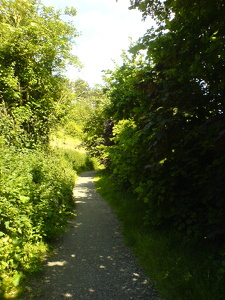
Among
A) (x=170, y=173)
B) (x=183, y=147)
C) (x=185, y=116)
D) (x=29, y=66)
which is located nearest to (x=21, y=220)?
(x=170, y=173)

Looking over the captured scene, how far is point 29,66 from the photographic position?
32.8 ft

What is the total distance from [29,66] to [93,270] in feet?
29.4

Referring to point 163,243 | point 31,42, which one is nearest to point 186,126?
point 163,243

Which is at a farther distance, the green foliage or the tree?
the tree

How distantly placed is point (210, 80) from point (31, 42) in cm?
889

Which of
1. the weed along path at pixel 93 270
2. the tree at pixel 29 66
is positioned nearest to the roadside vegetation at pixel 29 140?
the tree at pixel 29 66

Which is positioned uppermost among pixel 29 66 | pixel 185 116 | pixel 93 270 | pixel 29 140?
pixel 29 66

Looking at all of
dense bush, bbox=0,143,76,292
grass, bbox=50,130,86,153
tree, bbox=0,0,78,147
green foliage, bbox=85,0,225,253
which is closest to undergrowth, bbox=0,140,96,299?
dense bush, bbox=0,143,76,292

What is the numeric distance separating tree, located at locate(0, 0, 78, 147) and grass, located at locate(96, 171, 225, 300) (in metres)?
5.89

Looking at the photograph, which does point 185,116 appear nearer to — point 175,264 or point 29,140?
point 175,264

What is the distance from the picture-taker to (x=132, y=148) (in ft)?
17.4

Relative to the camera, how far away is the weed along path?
11.5ft

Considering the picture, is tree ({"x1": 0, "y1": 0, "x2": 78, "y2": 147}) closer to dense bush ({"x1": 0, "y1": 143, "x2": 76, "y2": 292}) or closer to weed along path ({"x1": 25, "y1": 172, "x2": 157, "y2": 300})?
dense bush ({"x1": 0, "y1": 143, "x2": 76, "y2": 292})

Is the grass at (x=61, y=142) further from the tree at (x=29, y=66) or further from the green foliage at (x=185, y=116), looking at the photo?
the green foliage at (x=185, y=116)
